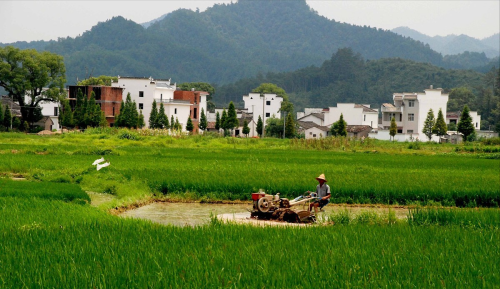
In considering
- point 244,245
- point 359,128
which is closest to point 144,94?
point 359,128

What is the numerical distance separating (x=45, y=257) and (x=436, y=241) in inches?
229

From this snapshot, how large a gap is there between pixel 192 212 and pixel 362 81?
439ft

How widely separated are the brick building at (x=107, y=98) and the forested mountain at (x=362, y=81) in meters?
70.8

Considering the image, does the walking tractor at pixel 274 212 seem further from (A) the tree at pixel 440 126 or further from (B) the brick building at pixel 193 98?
(B) the brick building at pixel 193 98

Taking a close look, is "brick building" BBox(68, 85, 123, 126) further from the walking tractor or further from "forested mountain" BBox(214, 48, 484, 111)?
"forested mountain" BBox(214, 48, 484, 111)

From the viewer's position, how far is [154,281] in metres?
6.36

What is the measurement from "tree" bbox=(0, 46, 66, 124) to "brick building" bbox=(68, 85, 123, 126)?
382 cm

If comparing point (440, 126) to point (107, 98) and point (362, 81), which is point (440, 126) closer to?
point (107, 98)

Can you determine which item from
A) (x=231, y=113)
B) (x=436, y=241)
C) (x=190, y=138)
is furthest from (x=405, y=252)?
(x=231, y=113)

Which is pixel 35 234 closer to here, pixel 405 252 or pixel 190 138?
pixel 405 252

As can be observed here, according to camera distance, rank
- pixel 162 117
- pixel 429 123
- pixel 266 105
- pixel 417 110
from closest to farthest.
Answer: pixel 429 123 → pixel 162 117 → pixel 417 110 → pixel 266 105

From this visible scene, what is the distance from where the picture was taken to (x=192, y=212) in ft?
51.2

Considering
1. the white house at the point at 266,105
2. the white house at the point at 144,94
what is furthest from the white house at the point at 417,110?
the white house at the point at 144,94

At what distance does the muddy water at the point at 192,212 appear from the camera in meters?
14.0
